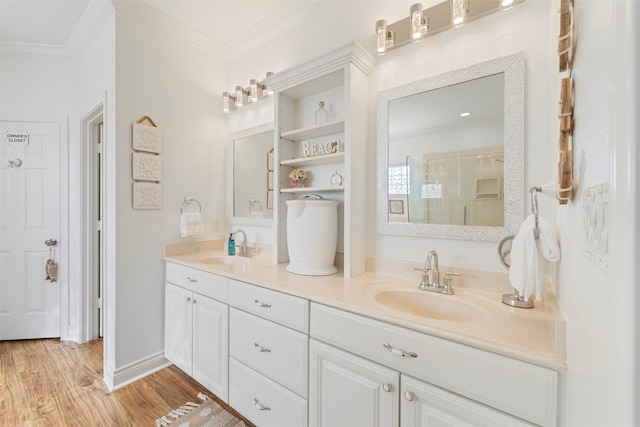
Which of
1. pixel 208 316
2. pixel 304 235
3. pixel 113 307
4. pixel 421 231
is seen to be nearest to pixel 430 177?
pixel 421 231

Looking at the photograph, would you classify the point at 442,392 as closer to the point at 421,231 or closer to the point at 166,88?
the point at 421,231

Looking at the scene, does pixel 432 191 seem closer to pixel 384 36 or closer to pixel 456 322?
pixel 456 322

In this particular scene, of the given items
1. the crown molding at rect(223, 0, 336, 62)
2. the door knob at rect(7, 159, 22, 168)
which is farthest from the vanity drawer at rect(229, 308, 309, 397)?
the door knob at rect(7, 159, 22, 168)

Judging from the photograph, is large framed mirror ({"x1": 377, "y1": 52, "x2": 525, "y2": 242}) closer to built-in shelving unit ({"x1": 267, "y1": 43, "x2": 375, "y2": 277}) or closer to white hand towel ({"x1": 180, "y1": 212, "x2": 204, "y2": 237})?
built-in shelving unit ({"x1": 267, "y1": 43, "x2": 375, "y2": 277})

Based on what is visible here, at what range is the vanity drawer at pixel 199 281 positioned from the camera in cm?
167

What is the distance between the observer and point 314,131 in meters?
1.80

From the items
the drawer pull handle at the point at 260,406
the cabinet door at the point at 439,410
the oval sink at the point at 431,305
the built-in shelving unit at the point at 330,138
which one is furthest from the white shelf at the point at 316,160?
the drawer pull handle at the point at 260,406

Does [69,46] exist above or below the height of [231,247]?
above

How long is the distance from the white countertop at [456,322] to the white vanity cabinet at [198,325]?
0.13m

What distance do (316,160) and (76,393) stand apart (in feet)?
7.34

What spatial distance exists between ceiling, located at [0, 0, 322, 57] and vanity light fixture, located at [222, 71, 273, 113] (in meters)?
0.38

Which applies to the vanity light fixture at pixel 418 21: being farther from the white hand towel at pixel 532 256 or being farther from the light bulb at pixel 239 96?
the light bulb at pixel 239 96

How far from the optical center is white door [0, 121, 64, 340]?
2549mm

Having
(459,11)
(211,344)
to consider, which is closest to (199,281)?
(211,344)
